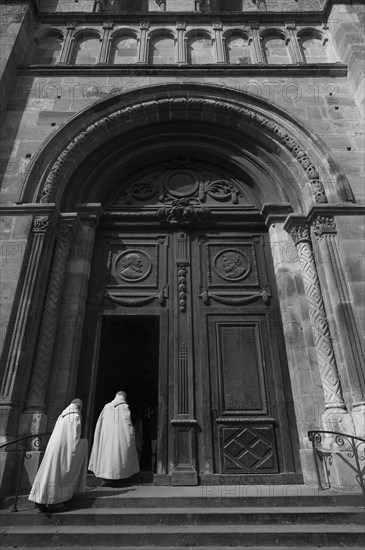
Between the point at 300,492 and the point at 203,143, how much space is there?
23.9 ft

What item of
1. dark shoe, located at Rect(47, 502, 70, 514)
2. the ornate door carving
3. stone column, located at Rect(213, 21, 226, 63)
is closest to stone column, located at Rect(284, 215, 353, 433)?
the ornate door carving

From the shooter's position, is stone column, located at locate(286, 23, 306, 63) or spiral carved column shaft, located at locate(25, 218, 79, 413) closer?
spiral carved column shaft, located at locate(25, 218, 79, 413)

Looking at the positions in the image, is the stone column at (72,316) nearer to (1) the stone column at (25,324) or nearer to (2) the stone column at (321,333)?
(1) the stone column at (25,324)

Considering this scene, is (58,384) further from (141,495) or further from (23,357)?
(141,495)

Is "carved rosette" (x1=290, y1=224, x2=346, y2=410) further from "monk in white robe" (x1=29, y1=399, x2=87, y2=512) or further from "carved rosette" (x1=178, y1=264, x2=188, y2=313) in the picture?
"monk in white robe" (x1=29, y1=399, x2=87, y2=512)

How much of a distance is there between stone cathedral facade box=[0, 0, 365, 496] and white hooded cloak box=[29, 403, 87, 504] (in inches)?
35.6

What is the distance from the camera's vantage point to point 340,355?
6191mm

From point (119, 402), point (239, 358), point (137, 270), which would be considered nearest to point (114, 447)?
point (119, 402)

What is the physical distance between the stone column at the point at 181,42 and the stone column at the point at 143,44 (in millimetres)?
816

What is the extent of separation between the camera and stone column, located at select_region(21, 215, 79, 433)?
5.70 meters

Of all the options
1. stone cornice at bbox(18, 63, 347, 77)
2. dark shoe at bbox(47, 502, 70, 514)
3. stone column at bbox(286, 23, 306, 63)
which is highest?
stone column at bbox(286, 23, 306, 63)

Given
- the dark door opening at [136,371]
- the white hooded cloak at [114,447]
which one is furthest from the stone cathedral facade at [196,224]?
the dark door opening at [136,371]

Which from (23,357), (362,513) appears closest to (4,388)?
(23,357)

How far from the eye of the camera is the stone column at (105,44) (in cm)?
958
